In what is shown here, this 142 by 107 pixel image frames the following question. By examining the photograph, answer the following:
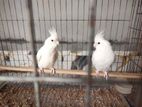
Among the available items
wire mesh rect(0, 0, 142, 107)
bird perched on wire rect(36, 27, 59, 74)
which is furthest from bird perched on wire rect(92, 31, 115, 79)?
wire mesh rect(0, 0, 142, 107)

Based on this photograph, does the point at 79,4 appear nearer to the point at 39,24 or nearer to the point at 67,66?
the point at 39,24

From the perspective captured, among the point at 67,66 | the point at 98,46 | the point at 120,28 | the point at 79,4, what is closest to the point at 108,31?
the point at 120,28

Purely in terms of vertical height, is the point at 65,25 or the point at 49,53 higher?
the point at 65,25

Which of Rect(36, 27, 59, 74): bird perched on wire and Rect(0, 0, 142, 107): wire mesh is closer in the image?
Rect(36, 27, 59, 74): bird perched on wire

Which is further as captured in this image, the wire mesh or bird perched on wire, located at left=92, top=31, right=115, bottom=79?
the wire mesh

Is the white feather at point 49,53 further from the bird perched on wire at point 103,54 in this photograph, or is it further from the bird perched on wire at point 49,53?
the bird perched on wire at point 103,54

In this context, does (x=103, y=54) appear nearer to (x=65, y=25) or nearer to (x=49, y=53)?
(x=49, y=53)

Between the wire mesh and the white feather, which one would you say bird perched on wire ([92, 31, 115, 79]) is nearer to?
the white feather

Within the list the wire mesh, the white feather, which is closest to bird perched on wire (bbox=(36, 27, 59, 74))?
the white feather

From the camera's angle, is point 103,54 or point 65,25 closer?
point 103,54

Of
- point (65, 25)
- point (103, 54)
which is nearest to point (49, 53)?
point (103, 54)

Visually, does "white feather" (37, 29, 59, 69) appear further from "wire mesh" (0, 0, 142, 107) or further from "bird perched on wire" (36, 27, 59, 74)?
"wire mesh" (0, 0, 142, 107)

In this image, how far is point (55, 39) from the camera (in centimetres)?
133

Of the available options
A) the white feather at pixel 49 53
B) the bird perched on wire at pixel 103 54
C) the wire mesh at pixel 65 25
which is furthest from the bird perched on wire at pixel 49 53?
the wire mesh at pixel 65 25
